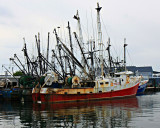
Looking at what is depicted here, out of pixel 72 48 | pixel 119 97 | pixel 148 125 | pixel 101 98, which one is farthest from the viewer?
pixel 72 48

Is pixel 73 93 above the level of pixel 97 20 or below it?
below

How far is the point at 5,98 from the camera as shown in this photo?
4753 centimetres

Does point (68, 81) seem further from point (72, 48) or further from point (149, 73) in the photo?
point (149, 73)

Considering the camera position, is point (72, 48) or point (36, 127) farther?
point (72, 48)

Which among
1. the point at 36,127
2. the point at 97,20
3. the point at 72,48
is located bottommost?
the point at 36,127

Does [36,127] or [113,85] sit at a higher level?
[113,85]

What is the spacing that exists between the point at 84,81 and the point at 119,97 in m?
7.10

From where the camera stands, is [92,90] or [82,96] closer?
[82,96]

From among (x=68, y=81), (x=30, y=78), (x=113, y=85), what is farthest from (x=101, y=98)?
(x=30, y=78)

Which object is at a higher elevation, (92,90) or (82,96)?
(92,90)

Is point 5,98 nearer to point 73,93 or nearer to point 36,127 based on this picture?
point 73,93

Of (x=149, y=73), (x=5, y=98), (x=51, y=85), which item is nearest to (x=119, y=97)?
(x=51, y=85)

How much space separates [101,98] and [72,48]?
12706mm

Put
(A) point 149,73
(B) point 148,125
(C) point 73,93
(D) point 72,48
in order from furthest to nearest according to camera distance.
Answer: (A) point 149,73
(D) point 72,48
(C) point 73,93
(B) point 148,125
